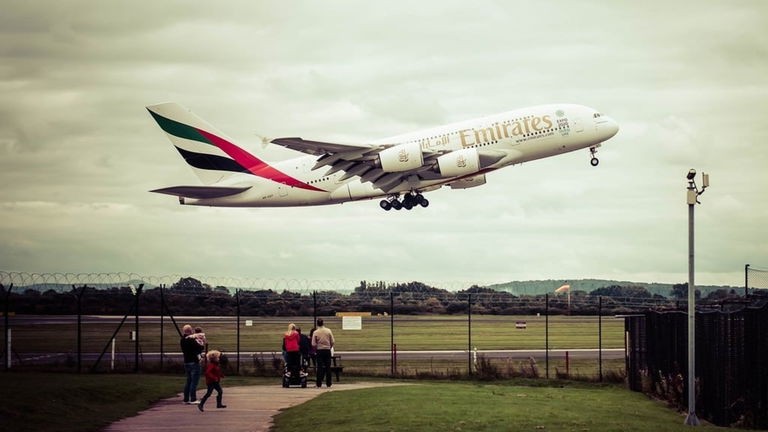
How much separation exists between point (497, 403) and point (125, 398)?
9802 millimetres

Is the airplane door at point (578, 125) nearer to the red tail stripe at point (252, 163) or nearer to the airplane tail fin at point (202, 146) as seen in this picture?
the red tail stripe at point (252, 163)

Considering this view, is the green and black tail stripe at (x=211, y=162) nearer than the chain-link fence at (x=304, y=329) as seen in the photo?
No

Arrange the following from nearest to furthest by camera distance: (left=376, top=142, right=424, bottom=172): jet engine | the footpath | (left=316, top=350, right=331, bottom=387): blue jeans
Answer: the footpath → (left=316, top=350, right=331, bottom=387): blue jeans → (left=376, top=142, right=424, bottom=172): jet engine

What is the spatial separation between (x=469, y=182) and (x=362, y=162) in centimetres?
640

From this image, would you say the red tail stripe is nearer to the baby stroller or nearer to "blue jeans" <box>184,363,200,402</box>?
the baby stroller

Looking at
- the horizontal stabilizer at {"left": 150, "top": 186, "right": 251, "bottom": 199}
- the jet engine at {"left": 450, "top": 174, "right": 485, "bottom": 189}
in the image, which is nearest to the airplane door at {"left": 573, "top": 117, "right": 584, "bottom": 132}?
the jet engine at {"left": 450, "top": 174, "right": 485, "bottom": 189}

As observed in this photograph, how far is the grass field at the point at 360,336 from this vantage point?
51531 mm

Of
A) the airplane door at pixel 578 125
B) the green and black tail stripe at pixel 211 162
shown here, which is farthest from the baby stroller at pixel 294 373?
the green and black tail stripe at pixel 211 162

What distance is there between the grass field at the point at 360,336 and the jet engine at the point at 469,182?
8.51 m

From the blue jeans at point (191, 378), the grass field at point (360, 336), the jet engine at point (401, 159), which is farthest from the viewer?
the grass field at point (360, 336)

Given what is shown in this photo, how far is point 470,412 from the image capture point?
71.7 feet

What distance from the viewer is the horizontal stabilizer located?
174 ft

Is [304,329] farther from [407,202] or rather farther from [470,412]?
[470,412]

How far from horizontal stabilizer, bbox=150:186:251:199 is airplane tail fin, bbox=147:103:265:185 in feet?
5.01
